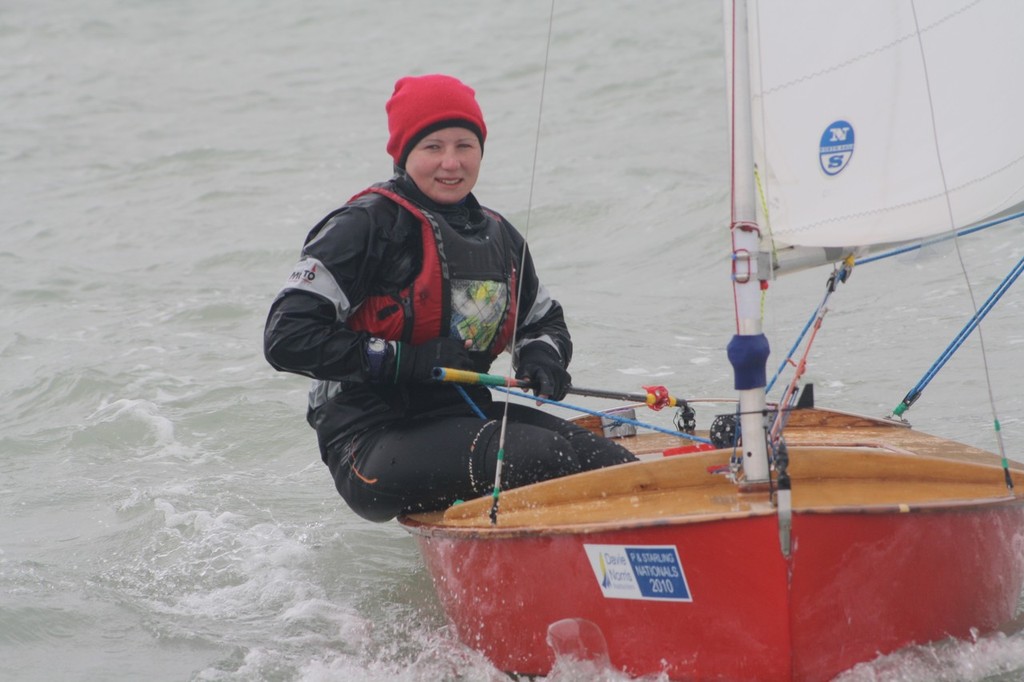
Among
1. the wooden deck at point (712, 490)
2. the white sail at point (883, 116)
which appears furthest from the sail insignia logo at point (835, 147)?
the wooden deck at point (712, 490)

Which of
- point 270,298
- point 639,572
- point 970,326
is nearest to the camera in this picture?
point 639,572

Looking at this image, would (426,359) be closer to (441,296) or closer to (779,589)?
(441,296)

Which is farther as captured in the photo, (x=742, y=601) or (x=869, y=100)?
(x=869, y=100)

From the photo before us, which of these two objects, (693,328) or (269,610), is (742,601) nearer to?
(269,610)

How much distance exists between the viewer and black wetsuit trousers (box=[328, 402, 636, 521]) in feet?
10.3

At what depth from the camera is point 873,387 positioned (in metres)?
5.41

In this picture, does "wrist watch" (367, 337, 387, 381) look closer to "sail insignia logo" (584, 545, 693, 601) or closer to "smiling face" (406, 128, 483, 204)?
"smiling face" (406, 128, 483, 204)

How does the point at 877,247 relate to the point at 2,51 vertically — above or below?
below

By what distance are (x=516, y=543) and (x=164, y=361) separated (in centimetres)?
415

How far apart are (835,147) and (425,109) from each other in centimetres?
97

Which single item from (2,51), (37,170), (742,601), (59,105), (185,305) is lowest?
(742,601)

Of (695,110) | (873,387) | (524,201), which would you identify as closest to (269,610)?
(873,387)

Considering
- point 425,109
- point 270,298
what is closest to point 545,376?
point 425,109

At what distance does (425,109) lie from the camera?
3.19 metres
